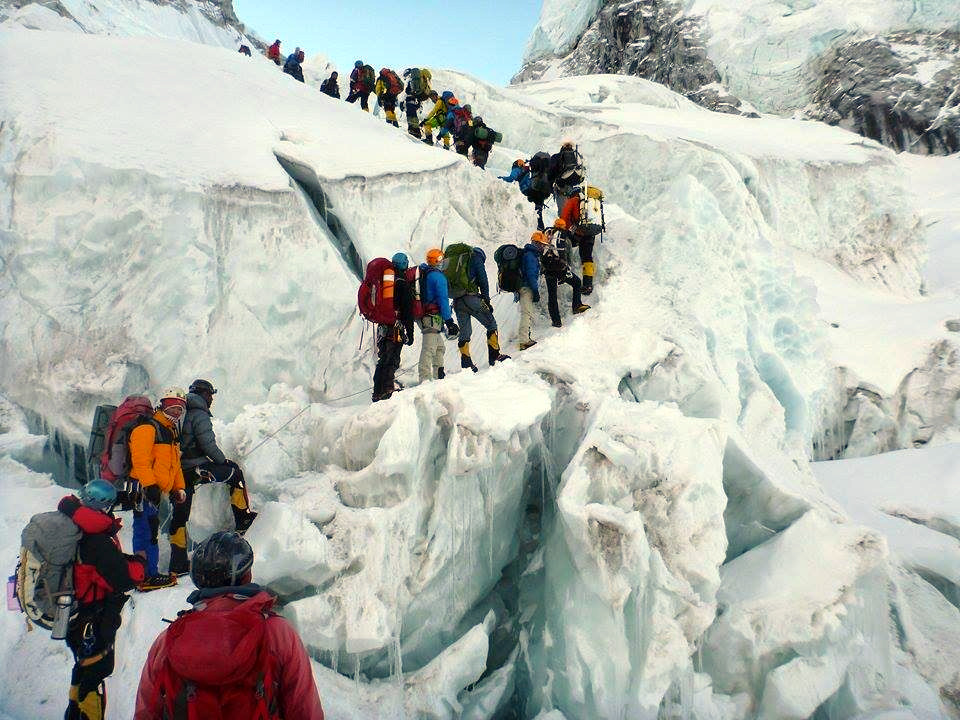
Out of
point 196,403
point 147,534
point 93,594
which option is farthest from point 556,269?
point 93,594

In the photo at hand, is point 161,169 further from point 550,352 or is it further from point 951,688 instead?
point 951,688

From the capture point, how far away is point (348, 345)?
254 inches

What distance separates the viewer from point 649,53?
36.1 metres

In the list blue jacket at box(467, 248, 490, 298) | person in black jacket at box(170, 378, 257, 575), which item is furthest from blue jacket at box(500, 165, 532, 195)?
person in black jacket at box(170, 378, 257, 575)

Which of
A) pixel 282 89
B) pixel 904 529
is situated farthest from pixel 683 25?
pixel 904 529

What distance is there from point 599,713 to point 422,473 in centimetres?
207

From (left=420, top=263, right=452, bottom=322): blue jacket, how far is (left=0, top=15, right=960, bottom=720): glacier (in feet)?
2.51

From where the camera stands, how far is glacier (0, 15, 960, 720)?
14.2ft

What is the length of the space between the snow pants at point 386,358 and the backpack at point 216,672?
3.48 m

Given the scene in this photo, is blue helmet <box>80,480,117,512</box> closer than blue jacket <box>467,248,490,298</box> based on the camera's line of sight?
Yes

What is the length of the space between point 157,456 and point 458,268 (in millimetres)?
3174

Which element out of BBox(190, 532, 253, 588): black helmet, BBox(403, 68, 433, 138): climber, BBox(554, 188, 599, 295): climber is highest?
BBox(403, 68, 433, 138): climber

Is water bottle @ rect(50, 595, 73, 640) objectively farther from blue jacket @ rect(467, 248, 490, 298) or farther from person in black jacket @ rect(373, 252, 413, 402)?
blue jacket @ rect(467, 248, 490, 298)

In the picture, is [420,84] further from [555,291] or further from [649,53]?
[649,53]
